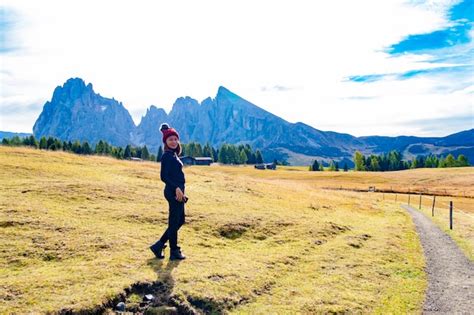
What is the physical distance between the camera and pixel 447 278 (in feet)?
54.9

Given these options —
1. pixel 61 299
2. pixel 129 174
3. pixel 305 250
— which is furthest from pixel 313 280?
pixel 129 174

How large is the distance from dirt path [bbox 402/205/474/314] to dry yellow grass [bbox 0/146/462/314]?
1.76 feet

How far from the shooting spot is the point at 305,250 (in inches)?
767

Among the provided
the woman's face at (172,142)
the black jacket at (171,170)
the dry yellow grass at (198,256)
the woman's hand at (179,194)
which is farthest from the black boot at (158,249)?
the woman's face at (172,142)

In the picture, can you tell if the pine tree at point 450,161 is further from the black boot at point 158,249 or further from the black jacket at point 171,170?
the black jacket at point 171,170

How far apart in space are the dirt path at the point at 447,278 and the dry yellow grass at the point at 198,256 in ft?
1.76

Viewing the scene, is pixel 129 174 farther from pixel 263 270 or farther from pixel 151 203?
pixel 263 270

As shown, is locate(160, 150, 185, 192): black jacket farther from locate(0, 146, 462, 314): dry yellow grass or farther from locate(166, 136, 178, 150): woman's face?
locate(0, 146, 462, 314): dry yellow grass

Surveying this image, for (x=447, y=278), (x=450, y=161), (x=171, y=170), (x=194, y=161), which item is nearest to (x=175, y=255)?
(x=171, y=170)

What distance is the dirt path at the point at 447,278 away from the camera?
43.3 feet

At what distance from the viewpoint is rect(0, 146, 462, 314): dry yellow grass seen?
39.6 feet

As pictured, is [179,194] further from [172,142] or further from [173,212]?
→ [172,142]

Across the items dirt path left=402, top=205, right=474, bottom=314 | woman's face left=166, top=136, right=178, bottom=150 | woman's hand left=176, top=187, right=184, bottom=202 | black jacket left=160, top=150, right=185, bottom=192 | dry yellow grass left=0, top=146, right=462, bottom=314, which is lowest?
dirt path left=402, top=205, right=474, bottom=314

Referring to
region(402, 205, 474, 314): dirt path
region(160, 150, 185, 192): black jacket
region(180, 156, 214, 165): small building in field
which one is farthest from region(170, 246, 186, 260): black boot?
region(180, 156, 214, 165): small building in field
